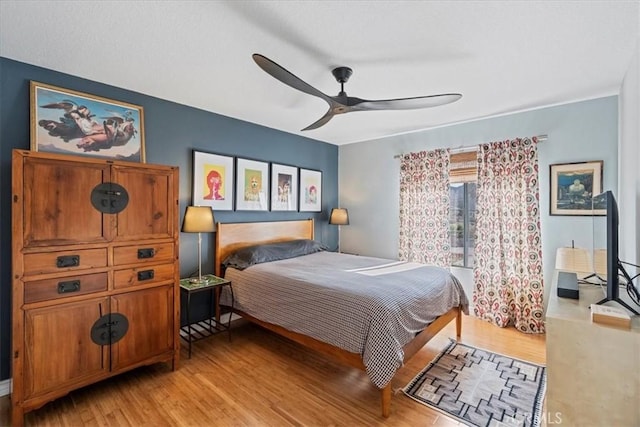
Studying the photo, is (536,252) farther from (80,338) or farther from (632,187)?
(80,338)

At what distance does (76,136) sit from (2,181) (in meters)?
0.61

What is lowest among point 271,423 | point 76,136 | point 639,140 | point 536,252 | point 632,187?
point 271,423

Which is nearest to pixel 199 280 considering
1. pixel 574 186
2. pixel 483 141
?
pixel 483 141

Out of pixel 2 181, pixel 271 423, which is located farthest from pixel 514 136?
pixel 2 181

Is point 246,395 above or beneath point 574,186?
beneath

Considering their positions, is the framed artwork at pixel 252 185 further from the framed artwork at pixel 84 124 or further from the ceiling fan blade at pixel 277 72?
the ceiling fan blade at pixel 277 72

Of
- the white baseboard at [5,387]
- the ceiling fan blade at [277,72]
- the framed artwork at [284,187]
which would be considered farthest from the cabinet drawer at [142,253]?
the framed artwork at [284,187]

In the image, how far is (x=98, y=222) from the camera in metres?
2.17

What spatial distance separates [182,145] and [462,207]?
3.61 m

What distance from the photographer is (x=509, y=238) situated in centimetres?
343

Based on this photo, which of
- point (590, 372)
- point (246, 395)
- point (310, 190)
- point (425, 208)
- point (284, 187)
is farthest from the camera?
point (310, 190)

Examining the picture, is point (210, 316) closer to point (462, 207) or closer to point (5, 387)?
point (5, 387)

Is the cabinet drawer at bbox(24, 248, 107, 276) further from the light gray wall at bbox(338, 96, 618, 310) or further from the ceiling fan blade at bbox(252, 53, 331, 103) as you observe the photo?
the light gray wall at bbox(338, 96, 618, 310)

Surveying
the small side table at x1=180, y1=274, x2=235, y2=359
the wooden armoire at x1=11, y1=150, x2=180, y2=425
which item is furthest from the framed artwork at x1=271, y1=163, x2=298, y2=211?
the wooden armoire at x1=11, y1=150, x2=180, y2=425
